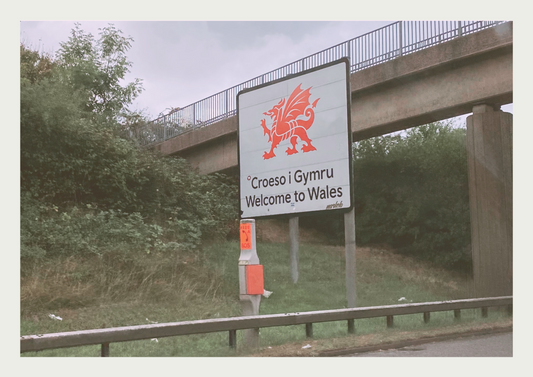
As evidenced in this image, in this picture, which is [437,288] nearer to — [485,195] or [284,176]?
[485,195]

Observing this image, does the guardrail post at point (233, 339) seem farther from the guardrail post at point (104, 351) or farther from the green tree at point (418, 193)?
the green tree at point (418, 193)

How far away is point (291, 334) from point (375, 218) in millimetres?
16450

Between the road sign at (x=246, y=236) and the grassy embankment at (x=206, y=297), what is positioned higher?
the road sign at (x=246, y=236)

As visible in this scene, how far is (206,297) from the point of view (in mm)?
14367

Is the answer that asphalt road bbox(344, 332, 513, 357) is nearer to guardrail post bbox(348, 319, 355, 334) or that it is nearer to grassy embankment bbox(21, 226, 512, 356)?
grassy embankment bbox(21, 226, 512, 356)

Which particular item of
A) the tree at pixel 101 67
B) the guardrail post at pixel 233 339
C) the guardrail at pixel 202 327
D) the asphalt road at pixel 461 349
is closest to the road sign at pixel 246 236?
the guardrail at pixel 202 327

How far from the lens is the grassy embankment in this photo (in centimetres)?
912

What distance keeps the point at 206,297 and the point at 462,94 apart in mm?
7788

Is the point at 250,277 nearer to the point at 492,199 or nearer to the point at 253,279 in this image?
the point at 253,279

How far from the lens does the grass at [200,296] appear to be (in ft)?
30.6

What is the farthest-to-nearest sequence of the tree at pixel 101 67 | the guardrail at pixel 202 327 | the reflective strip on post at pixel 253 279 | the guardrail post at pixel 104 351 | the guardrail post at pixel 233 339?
the tree at pixel 101 67 → the reflective strip on post at pixel 253 279 → the guardrail post at pixel 233 339 → the guardrail post at pixel 104 351 → the guardrail at pixel 202 327

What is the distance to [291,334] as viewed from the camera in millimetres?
9766

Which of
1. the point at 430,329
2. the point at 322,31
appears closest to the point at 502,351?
the point at 430,329

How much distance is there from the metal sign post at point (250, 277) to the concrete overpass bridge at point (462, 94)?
7.89 metres
